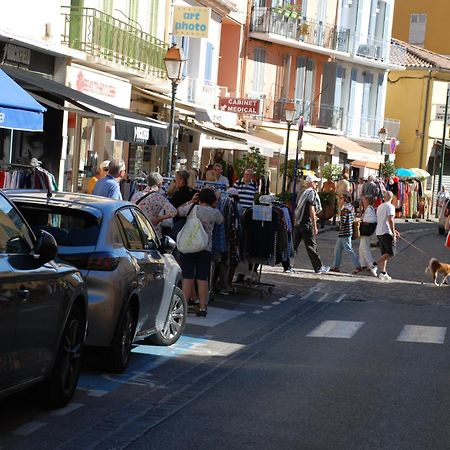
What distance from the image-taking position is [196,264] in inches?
659

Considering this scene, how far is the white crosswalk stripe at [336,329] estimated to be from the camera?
1622 cm

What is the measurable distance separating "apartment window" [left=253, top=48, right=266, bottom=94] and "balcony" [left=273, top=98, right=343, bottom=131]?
6.49 feet

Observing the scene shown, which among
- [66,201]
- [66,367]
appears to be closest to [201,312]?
[66,201]

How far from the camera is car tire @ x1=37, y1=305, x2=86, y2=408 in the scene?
9.57 metres

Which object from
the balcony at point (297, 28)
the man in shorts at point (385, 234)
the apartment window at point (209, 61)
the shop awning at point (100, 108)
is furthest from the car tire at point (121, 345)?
the balcony at point (297, 28)

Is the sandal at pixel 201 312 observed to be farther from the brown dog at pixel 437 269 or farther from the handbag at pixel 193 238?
the brown dog at pixel 437 269

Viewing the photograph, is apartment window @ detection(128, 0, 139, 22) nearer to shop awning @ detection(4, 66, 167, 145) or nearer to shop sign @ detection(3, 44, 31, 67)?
shop sign @ detection(3, 44, 31, 67)

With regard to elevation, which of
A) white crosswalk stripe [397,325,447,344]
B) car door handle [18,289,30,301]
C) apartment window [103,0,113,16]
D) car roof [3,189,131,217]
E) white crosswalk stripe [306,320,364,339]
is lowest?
white crosswalk stripe [306,320,364,339]

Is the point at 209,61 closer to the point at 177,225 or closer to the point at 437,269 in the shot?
the point at 437,269

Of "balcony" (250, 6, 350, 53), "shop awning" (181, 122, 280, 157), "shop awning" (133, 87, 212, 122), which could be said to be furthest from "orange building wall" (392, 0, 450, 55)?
"shop awning" (133, 87, 212, 122)

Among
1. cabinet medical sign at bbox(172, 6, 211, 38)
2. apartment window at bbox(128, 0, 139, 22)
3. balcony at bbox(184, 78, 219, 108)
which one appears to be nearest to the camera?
apartment window at bbox(128, 0, 139, 22)

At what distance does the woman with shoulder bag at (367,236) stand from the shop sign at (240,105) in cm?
1295

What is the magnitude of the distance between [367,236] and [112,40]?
7.29 meters

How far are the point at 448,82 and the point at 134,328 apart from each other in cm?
5990
